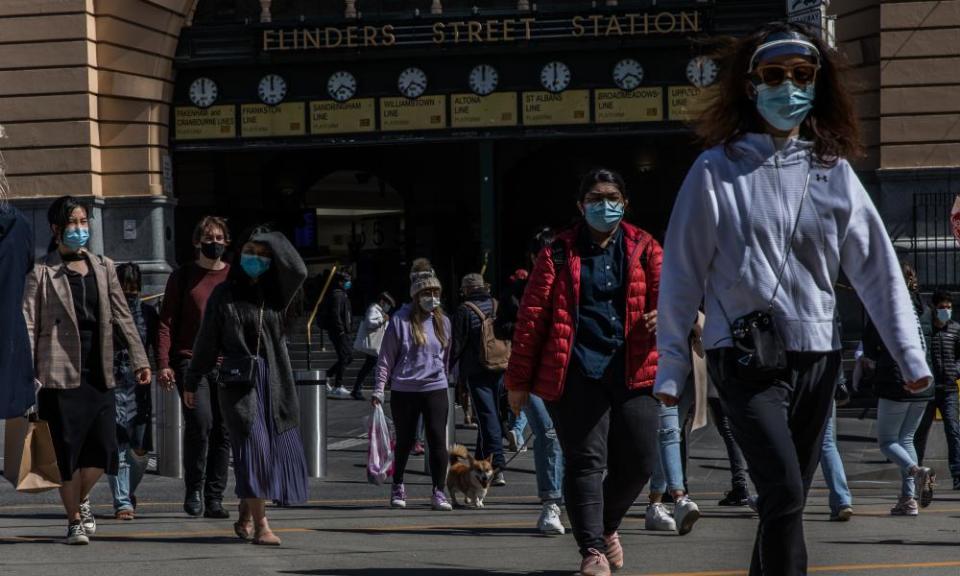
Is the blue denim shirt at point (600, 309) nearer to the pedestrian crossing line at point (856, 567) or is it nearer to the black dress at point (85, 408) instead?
the pedestrian crossing line at point (856, 567)

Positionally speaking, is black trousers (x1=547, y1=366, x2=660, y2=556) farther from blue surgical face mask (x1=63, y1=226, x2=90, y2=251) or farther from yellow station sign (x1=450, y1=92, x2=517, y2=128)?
yellow station sign (x1=450, y1=92, x2=517, y2=128)

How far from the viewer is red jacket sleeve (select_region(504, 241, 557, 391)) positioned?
7.48 m

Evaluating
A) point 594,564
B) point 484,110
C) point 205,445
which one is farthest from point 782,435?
point 484,110

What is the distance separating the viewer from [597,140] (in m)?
31.7

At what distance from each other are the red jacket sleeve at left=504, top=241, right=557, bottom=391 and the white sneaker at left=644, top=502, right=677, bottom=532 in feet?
7.49

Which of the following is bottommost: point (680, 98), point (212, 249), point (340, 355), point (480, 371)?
point (340, 355)

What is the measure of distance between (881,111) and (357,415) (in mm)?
8163

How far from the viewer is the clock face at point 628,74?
24.7 m

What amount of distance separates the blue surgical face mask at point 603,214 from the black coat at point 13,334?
117 inches

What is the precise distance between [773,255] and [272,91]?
21.1 m

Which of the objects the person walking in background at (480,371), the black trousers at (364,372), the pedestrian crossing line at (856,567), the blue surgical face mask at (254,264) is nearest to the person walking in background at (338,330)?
the black trousers at (364,372)

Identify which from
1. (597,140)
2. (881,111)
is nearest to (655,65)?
(881,111)

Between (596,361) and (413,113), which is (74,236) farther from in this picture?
(413,113)

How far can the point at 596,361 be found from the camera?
7359 millimetres
